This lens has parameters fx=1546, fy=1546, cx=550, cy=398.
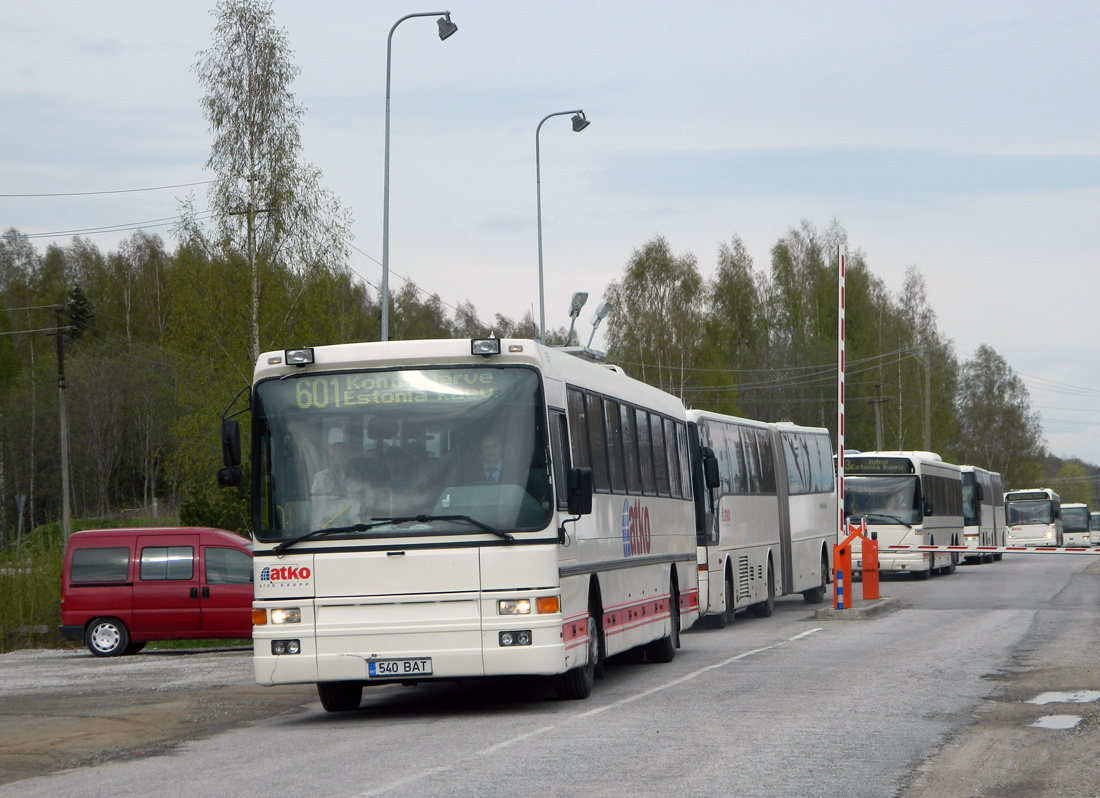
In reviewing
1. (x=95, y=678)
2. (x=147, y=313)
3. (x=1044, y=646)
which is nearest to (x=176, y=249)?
(x=95, y=678)

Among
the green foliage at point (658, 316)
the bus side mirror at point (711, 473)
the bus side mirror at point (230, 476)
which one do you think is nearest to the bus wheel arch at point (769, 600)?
the bus side mirror at point (711, 473)

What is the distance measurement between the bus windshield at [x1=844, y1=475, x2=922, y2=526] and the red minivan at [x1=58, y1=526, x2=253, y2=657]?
20.6 m

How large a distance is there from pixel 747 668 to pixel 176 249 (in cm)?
2967

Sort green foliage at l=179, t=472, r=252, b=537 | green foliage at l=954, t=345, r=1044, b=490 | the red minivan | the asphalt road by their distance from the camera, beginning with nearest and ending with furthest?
the asphalt road
the red minivan
green foliage at l=179, t=472, r=252, b=537
green foliage at l=954, t=345, r=1044, b=490

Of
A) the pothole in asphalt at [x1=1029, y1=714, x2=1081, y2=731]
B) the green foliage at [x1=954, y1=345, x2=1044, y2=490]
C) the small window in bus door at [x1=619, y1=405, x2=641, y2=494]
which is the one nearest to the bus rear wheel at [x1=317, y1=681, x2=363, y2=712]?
the small window in bus door at [x1=619, y1=405, x2=641, y2=494]

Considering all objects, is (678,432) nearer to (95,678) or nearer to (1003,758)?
(95,678)

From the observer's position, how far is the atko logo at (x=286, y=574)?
12188 millimetres

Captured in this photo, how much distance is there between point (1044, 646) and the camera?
18.7 metres

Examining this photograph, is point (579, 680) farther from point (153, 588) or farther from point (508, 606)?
point (153, 588)

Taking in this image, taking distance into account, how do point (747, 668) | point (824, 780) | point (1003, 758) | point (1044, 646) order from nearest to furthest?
point (824, 780)
point (1003, 758)
point (747, 668)
point (1044, 646)

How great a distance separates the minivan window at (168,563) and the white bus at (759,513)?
7.50m

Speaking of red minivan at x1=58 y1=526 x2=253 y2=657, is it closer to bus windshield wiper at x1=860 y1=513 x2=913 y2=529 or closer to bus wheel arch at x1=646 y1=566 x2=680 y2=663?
bus wheel arch at x1=646 y1=566 x2=680 y2=663

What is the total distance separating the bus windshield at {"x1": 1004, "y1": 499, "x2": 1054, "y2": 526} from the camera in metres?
71.2

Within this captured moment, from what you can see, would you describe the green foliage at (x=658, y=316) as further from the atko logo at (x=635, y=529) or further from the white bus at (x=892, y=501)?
the atko logo at (x=635, y=529)
